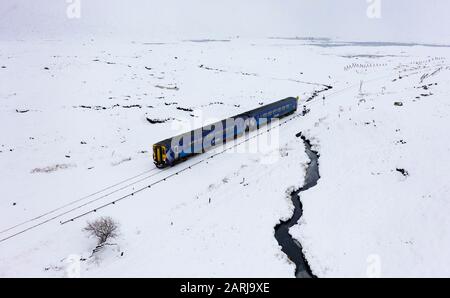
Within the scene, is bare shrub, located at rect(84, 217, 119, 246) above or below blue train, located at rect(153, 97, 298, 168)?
below

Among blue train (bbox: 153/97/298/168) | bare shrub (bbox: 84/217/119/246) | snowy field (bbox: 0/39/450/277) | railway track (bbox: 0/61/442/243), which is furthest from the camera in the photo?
blue train (bbox: 153/97/298/168)

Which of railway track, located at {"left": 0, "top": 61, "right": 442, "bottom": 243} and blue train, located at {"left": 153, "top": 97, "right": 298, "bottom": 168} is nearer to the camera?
railway track, located at {"left": 0, "top": 61, "right": 442, "bottom": 243}

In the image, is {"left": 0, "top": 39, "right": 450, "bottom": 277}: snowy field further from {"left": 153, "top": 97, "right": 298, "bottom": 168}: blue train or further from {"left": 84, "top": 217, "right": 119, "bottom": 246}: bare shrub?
{"left": 153, "top": 97, "right": 298, "bottom": 168}: blue train

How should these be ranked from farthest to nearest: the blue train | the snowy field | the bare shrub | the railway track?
the blue train → the railway track → the bare shrub → the snowy field

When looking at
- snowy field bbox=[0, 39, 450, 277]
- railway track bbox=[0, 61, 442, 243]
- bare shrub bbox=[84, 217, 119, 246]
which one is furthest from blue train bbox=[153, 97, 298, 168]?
bare shrub bbox=[84, 217, 119, 246]

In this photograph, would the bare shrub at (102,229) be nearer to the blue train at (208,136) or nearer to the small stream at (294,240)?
the blue train at (208,136)

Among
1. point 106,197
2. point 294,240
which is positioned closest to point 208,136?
point 106,197
